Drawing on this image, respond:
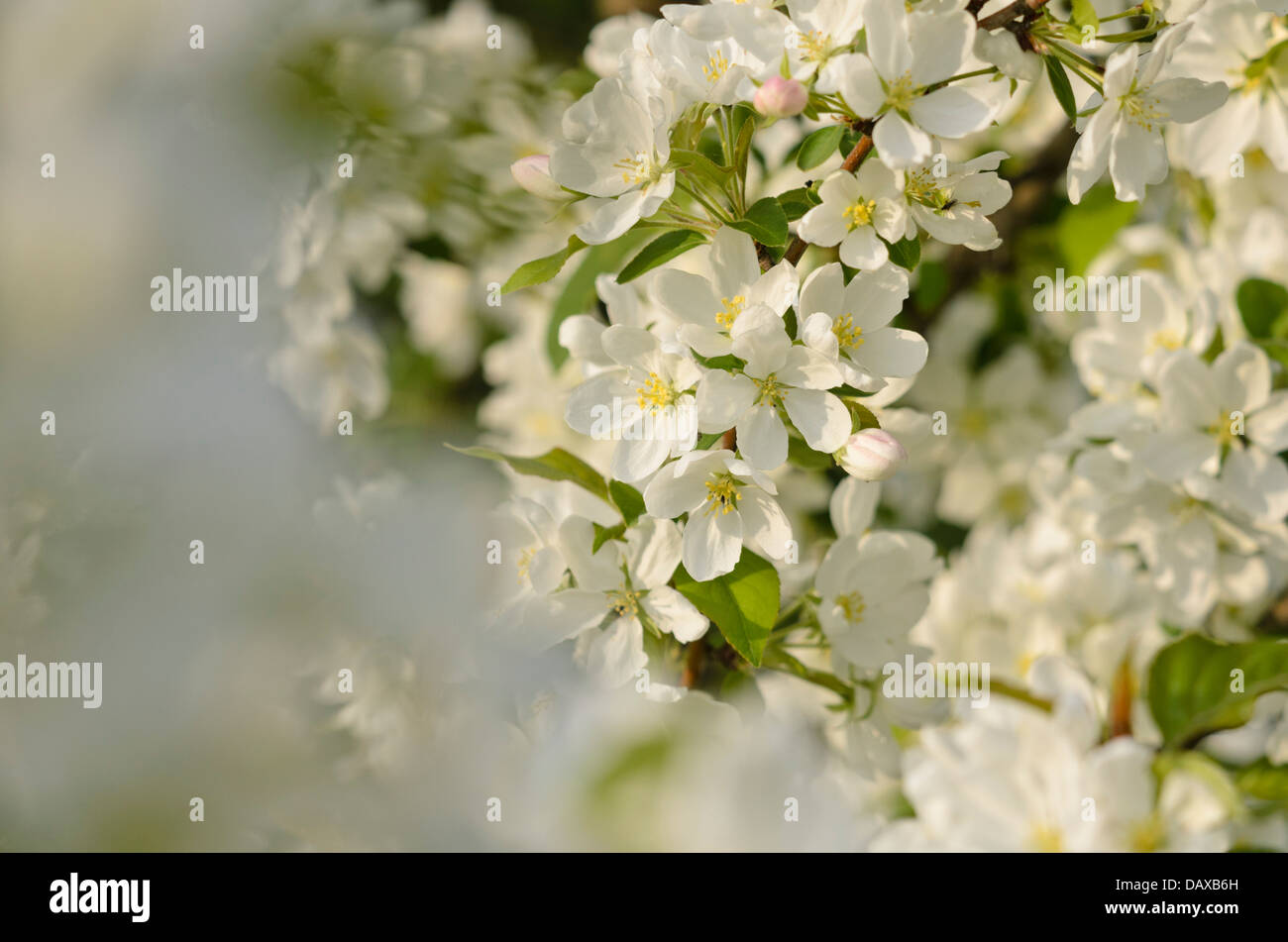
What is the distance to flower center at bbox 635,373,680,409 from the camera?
0.79 m

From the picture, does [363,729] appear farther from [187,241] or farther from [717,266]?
[717,266]

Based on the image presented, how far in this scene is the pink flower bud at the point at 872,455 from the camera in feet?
2.40

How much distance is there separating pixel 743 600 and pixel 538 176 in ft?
1.14

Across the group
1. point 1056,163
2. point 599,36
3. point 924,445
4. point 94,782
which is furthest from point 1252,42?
point 94,782

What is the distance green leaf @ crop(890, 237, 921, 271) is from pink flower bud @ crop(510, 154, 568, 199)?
25cm

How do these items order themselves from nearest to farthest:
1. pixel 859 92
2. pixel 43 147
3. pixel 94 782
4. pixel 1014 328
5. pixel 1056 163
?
pixel 859 92 → pixel 94 782 → pixel 43 147 → pixel 1056 163 → pixel 1014 328

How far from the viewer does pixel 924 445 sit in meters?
1.35

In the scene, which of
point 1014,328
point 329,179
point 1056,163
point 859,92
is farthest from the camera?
point 1014,328

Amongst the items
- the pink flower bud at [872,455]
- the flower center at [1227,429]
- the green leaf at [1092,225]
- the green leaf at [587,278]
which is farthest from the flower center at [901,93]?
the green leaf at [1092,225]

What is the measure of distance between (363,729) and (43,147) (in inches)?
23.7

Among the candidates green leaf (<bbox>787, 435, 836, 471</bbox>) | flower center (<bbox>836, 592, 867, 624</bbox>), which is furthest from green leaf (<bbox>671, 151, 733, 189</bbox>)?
flower center (<bbox>836, 592, 867, 624</bbox>)

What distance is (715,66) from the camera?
29.4 inches

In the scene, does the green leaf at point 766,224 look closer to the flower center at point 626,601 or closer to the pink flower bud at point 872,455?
the pink flower bud at point 872,455

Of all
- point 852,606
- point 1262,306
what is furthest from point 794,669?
point 1262,306
